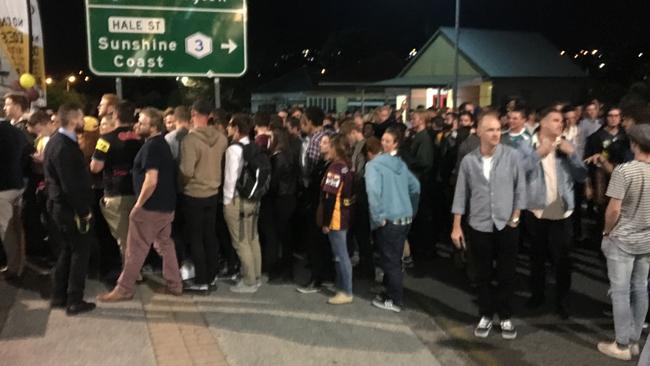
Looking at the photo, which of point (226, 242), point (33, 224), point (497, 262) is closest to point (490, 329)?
point (497, 262)

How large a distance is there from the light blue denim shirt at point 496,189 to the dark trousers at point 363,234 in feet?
5.31

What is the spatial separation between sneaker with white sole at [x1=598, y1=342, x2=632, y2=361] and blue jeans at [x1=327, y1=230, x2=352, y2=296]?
2.31 metres

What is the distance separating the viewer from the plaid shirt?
22.0 ft

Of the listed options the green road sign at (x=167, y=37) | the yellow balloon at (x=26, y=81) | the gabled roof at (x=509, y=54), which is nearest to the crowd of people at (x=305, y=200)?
the green road sign at (x=167, y=37)

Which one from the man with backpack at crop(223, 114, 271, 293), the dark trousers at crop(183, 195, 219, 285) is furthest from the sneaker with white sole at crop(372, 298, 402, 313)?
the dark trousers at crop(183, 195, 219, 285)

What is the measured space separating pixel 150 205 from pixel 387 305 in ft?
8.08

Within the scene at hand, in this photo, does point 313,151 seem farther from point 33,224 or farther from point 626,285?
point 33,224

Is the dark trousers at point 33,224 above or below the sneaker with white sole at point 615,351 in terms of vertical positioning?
above

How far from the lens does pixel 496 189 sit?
4973mm

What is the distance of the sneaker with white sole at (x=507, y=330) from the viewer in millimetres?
5141

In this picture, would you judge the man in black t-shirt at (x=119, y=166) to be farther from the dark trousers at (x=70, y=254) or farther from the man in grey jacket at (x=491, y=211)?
the man in grey jacket at (x=491, y=211)

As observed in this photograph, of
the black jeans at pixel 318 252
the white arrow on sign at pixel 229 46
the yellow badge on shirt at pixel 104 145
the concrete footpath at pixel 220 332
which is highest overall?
the white arrow on sign at pixel 229 46

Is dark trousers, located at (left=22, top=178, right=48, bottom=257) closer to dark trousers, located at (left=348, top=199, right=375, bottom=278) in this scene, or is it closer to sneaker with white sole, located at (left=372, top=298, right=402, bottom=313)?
dark trousers, located at (left=348, top=199, right=375, bottom=278)

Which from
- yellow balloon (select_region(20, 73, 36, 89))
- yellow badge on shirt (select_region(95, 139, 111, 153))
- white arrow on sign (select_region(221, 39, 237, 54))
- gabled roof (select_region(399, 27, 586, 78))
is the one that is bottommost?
yellow badge on shirt (select_region(95, 139, 111, 153))
